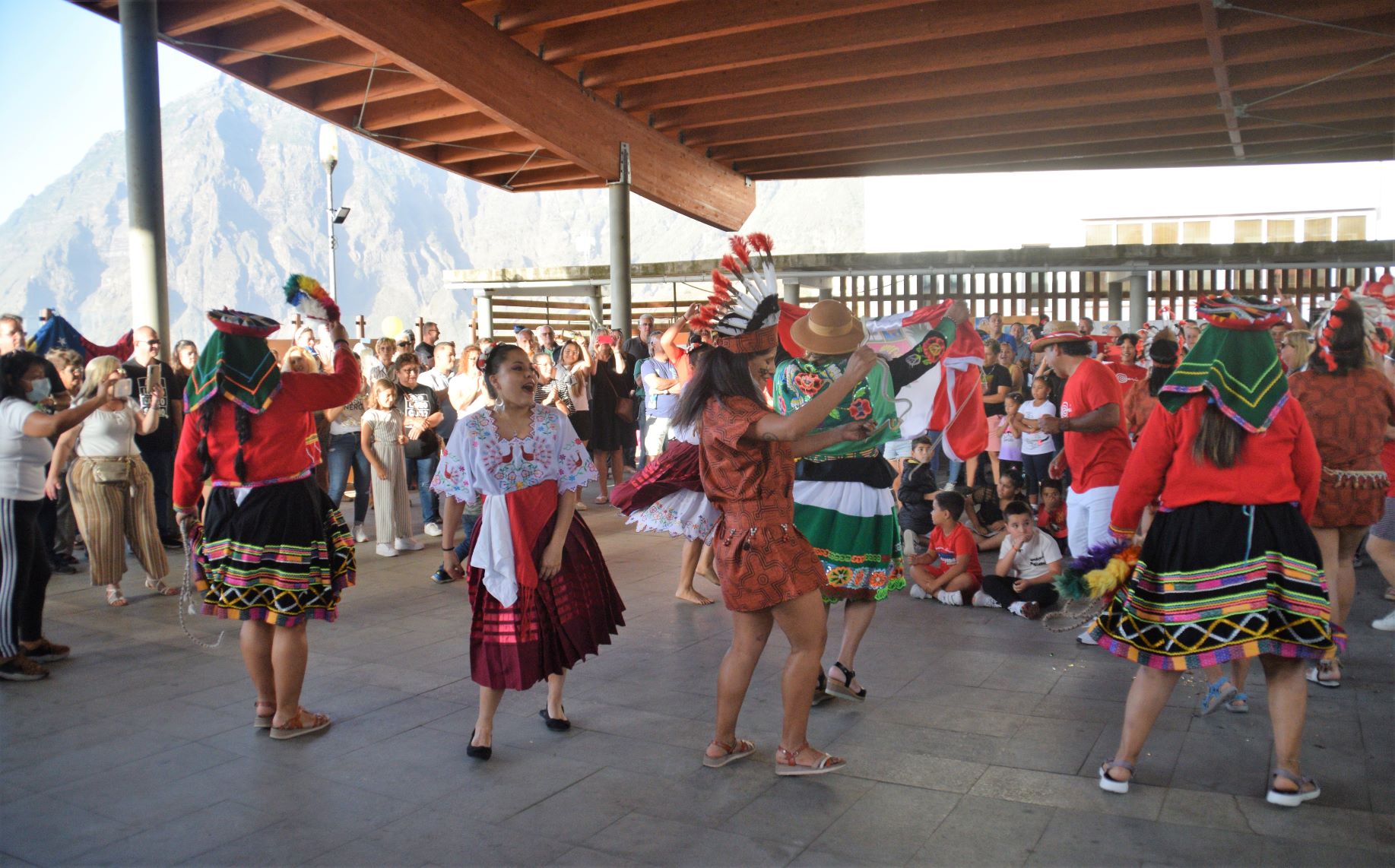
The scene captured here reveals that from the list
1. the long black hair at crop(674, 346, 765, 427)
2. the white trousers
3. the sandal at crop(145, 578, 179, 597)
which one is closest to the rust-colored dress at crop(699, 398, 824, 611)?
the long black hair at crop(674, 346, 765, 427)

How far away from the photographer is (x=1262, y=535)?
133 inches

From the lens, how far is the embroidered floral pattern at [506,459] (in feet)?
13.5

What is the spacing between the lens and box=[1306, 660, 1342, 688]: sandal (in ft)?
15.3

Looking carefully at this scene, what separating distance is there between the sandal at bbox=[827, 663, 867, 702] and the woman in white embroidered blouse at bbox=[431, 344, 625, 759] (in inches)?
44.6

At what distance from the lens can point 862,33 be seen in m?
11.1

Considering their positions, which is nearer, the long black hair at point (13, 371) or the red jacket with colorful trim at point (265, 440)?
the red jacket with colorful trim at point (265, 440)

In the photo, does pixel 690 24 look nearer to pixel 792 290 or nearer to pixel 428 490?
pixel 792 290

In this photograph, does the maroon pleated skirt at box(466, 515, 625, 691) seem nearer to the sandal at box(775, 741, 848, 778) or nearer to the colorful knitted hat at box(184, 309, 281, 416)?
the sandal at box(775, 741, 848, 778)

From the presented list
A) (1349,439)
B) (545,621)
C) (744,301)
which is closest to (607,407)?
(545,621)

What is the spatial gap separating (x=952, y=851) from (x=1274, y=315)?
209cm

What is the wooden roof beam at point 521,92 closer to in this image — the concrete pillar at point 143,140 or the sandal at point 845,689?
the concrete pillar at point 143,140

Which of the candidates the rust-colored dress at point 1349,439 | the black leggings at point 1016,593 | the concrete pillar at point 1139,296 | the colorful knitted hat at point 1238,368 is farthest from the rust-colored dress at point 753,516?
the concrete pillar at point 1139,296

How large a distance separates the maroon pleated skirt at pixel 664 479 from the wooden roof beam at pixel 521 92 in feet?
17.9

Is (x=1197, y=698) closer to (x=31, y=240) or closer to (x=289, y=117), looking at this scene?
(x=31, y=240)
